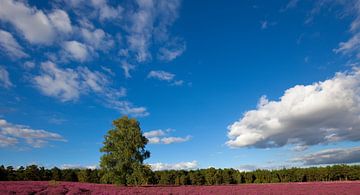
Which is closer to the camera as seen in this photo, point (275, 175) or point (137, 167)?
point (137, 167)

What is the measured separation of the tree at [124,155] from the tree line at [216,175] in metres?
52.0

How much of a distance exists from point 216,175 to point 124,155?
2921 inches

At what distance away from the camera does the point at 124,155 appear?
143 feet

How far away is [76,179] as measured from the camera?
108 m

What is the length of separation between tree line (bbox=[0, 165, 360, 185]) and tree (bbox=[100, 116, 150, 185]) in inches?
2046

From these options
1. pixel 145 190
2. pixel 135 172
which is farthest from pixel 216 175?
pixel 145 190

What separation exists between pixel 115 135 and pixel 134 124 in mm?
3361

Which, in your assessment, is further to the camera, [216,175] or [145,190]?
[216,175]

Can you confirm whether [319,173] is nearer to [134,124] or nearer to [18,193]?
[134,124]

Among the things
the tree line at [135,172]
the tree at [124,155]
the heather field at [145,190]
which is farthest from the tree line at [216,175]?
the heather field at [145,190]

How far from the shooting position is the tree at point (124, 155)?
141 feet

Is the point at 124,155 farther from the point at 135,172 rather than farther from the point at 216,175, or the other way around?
the point at 216,175

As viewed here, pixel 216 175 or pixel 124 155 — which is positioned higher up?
pixel 124 155

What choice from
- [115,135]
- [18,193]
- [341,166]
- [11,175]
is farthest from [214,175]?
[18,193]
